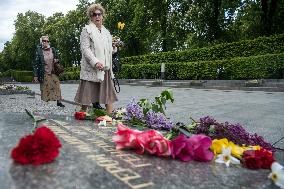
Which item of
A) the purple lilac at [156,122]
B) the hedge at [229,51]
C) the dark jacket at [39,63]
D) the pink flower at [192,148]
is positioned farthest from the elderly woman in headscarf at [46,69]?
the hedge at [229,51]

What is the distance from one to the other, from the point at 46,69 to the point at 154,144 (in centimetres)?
708

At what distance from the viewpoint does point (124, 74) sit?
29.7 m

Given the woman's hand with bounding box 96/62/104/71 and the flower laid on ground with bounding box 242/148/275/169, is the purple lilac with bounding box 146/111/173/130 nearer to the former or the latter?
the woman's hand with bounding box 96/62/104/71

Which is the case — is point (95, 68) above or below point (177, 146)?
above

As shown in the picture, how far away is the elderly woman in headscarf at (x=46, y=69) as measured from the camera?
8883 millimetres

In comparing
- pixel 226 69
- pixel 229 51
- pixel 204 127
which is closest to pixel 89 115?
pixel 204 127

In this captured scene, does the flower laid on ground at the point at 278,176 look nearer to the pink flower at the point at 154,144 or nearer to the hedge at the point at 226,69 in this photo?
the pink flower at the point at 154,144

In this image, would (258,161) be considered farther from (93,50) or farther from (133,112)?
(93,50)

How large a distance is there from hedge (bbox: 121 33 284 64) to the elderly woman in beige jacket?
52.1 ft

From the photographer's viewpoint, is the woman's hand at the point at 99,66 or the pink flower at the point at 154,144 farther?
the woman's hand at the point at 99,66

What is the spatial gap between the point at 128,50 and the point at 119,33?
3172 millimetres

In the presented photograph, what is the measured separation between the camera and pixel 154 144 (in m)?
2.53

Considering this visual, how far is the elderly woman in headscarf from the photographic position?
888cm

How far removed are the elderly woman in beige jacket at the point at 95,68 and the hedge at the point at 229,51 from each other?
15.9 metres
